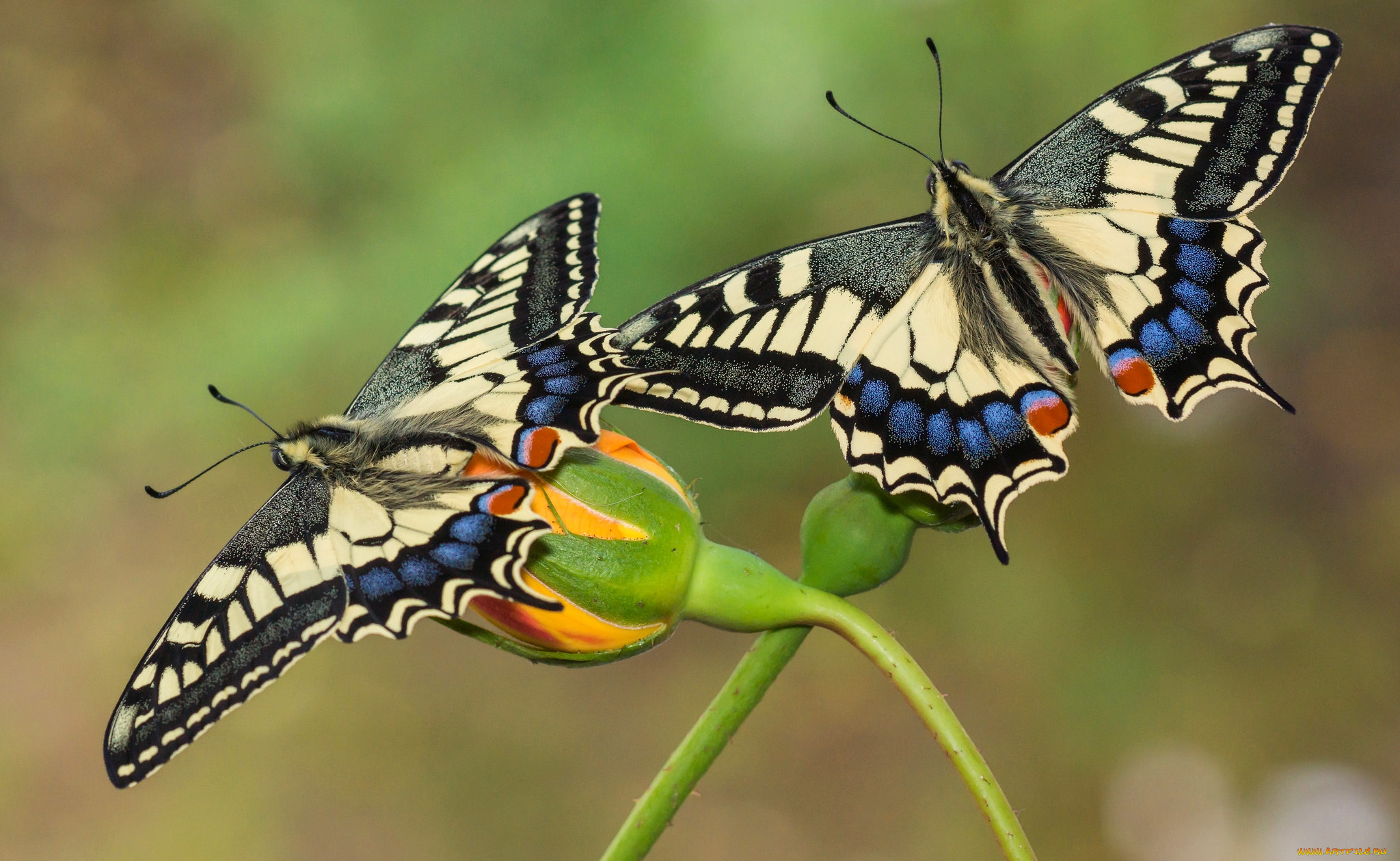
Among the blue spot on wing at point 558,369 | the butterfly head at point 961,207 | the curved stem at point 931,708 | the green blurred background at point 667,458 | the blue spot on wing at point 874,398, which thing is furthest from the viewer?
the green blurred background at point 667,458

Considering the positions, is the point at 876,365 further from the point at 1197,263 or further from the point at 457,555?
the point at 457,555

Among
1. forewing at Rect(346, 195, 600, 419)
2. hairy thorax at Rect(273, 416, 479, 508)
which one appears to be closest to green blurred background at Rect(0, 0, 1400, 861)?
forewing at Rect(346, 195, 600, 419)

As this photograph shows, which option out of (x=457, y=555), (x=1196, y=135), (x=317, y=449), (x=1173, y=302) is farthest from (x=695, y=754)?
(x=1196, y=135)

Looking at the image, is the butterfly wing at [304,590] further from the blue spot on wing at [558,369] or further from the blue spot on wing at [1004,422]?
the blue spot on wing at [1004,422]

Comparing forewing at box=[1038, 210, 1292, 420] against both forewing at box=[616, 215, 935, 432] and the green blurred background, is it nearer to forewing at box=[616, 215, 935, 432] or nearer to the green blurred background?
forewing at box=[616, 215, 935, 432]

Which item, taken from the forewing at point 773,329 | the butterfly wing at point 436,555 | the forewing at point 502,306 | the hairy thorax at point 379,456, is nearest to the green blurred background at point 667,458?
the forewing at point 502,306

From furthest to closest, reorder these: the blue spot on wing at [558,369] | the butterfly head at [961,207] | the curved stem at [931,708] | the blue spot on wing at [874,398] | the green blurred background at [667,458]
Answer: the green blurred background at [667,458] < the butterfly head at [961,207] < the blue spot on wing at [874,398] < the blue spot on wing at [558,369] < the curved stem at [931,708]

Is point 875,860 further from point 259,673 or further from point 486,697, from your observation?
point 259,673
